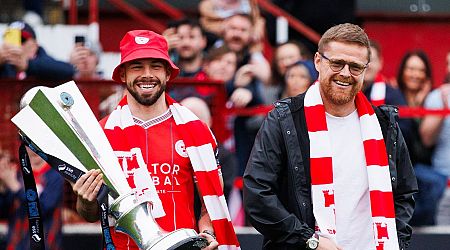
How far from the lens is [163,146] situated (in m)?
7.28

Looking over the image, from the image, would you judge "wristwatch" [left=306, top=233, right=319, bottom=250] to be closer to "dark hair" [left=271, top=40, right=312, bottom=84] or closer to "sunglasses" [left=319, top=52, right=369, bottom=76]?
"sunglasses" [left=319, top=52, right=369, bottom=76]

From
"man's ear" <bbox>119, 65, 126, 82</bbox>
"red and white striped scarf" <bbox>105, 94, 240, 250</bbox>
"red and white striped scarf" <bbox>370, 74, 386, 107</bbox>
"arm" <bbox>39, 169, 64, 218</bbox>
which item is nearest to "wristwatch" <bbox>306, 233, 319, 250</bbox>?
"red and white striped scarf" <bbox>105, 94, 240, 250</bbox>

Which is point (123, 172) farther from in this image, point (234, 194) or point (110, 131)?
point (234, 194)

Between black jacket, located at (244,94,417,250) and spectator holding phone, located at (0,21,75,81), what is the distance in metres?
2.82

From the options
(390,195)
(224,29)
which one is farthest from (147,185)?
(224,29)

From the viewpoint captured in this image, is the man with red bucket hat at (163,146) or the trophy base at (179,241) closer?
the trophy base at (179,241)

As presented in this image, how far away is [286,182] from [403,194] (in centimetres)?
70

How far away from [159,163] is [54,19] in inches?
269

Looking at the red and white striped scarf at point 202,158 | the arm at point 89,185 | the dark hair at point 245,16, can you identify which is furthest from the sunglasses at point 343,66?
the dark hair at point 245,16

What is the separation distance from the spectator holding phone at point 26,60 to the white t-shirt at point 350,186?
2994 mm

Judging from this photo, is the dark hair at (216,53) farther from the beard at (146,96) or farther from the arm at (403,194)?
the arm at (403,194)

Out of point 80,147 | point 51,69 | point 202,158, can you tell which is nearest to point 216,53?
point 51,69

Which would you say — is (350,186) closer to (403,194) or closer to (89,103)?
(403,194)

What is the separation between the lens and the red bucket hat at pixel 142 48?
7214mm
